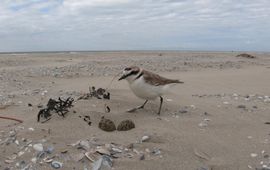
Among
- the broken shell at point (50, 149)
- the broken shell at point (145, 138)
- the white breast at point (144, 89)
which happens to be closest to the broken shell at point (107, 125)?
the broken shell at point (145, 138)

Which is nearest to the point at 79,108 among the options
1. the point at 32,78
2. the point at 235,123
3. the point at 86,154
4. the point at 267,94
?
the point at 86,154

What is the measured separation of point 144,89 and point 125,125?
2.99 feet

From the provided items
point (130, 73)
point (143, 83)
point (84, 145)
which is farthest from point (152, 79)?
point (84, 145)

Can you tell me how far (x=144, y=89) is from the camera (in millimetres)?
6031

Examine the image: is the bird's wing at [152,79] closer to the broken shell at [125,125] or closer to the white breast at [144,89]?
the white breast at [144,89]

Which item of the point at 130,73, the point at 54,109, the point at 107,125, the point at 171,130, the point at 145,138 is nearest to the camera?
the point at 145,138

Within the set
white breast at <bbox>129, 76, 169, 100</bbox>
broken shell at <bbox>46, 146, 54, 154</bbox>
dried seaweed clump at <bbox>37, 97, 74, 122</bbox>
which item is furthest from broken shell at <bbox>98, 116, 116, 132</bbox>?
white breast at <bbox>129, 76, 169, 100</bbox>

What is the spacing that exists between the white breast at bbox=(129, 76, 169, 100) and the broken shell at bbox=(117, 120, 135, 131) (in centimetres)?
79

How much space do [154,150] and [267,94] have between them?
5.07 m

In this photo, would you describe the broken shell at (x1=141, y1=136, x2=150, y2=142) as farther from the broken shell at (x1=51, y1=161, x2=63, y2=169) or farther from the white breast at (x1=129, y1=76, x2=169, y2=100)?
the white breast at (x1=129, y1=76, x2=169, y2=100)

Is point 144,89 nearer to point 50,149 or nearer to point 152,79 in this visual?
point 152,79

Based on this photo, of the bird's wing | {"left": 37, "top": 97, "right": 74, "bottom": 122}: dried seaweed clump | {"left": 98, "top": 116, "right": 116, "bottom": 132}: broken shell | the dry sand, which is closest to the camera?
the dry sand

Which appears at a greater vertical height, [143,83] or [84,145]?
[143,83]

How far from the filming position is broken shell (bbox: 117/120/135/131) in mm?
5262
